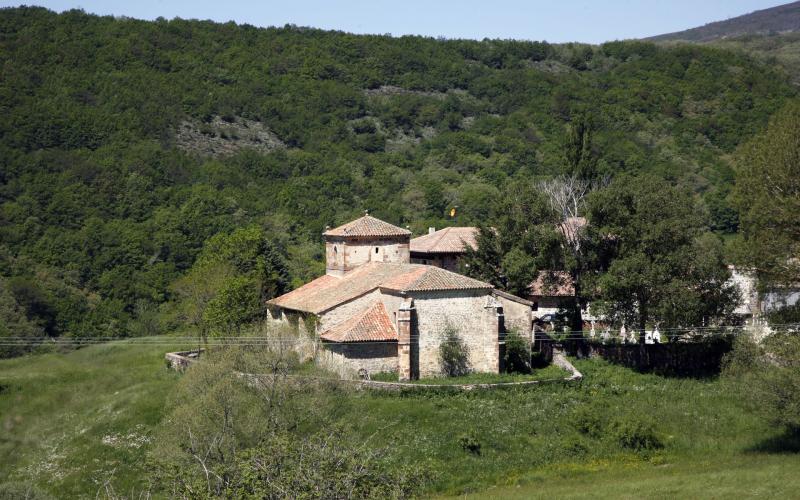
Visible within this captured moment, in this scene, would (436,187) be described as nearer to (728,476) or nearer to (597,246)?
(597,246)

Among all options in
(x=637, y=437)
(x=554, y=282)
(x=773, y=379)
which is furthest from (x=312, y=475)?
(x=554, y=282)

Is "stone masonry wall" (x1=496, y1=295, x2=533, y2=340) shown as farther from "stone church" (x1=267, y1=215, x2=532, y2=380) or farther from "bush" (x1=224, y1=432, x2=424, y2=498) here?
"bush" (x1=224, y1=432, x2=424, y2=498)

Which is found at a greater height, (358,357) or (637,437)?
(358,357)

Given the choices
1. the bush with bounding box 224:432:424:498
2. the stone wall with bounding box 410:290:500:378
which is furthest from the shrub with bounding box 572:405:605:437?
the bush with bounding box 224:432:424:498

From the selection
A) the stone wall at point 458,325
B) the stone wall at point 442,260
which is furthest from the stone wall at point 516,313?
the stone wall at point 442,260

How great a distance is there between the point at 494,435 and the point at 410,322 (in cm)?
632

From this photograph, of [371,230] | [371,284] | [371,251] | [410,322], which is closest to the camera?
[410,322]

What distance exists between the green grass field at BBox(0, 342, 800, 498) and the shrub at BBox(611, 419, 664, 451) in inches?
8.1

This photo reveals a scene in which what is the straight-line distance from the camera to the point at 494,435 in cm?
3369

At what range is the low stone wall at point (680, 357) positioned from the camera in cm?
4216

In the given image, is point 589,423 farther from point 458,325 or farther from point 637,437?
Result: point 458,325

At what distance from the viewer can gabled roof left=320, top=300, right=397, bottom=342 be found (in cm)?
3825

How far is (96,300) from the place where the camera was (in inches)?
2889

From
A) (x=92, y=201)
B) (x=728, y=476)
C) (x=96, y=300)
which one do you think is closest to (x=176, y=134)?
(x=92, y=201)
